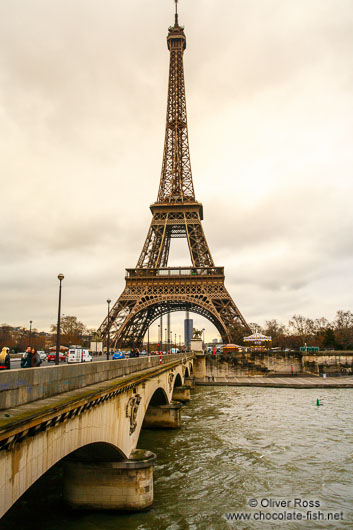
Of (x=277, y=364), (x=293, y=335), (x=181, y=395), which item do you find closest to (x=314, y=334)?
(x=293, y=335)

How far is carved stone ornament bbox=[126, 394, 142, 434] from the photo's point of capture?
1334cm

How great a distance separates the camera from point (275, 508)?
13688 millimetres

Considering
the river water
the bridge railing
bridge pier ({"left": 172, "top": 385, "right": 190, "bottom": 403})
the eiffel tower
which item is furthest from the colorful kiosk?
the bridge railing

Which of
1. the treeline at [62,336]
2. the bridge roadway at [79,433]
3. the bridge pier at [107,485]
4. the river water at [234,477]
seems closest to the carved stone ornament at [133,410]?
the bridge roadway at [79,433]

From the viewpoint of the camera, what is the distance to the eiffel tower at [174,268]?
206 ft

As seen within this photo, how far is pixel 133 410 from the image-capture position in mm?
13969

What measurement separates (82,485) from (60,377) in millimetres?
5399

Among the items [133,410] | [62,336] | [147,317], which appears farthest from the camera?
[62,336]

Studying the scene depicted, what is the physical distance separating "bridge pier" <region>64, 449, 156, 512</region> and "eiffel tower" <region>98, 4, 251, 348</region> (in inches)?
1695

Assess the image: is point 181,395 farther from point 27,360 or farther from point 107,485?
point 27,360

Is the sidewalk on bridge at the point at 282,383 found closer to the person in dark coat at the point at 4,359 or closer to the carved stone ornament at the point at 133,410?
the carved stone ornament at the point at 133,410

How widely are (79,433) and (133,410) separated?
213 inches

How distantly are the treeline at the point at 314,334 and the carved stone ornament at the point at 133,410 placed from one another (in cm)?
5113

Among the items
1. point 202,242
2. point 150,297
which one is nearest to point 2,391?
point 150,297
